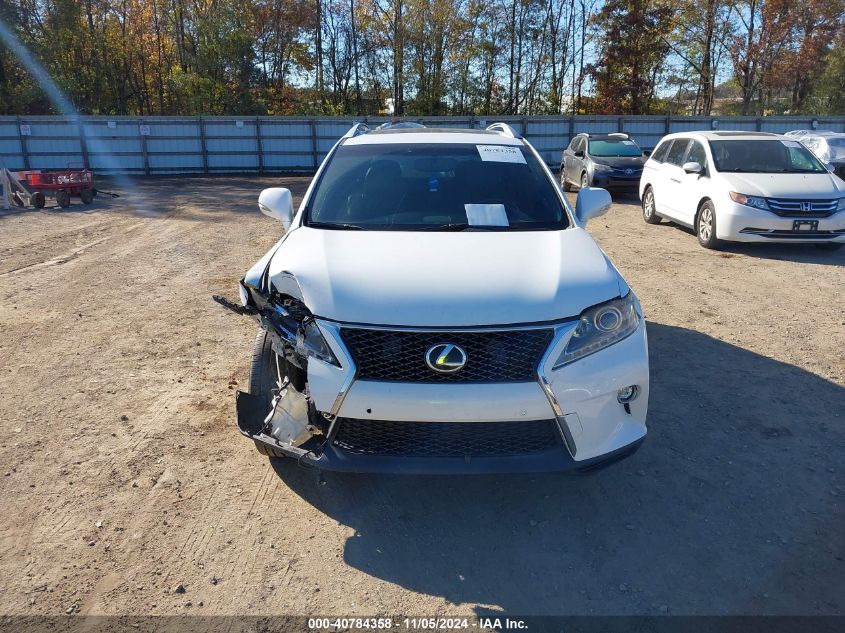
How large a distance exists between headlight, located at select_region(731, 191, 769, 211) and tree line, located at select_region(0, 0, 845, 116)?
87.7 ft

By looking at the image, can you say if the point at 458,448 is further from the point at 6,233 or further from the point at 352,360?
the point at 6,233

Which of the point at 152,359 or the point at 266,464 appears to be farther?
the point at 152,359

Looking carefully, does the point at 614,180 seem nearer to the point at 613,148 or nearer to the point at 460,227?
the point at 613,148

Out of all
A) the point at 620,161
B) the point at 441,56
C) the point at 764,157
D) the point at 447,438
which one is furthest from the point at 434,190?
the point at 441,56

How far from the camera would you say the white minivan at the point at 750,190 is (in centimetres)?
909

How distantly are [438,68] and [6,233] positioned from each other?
91.4ft

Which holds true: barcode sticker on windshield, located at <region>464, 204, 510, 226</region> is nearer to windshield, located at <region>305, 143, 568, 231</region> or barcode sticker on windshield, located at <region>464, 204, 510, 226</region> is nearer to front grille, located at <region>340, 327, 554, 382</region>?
windshield, located at <region>305, 143, 568, 231</region>

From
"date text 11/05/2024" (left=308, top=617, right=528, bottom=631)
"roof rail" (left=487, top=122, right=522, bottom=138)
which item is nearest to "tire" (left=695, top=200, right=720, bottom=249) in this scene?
"roof rail" (left=487, top=122, right=522, bottom=138)

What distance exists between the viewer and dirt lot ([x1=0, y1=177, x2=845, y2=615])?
280 cm

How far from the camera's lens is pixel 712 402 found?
4562 mm

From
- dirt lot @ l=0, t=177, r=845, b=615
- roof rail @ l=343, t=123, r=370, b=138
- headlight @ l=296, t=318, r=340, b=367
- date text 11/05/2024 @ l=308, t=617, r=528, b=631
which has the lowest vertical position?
date text 11/05/2024 @ l=308, t=617, r=528, b=631

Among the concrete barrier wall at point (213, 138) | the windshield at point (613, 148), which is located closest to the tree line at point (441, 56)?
the concrete barrier wall at point (213, 138)

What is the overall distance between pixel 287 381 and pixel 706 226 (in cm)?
842

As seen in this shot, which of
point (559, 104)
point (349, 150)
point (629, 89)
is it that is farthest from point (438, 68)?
point (349, 150)
